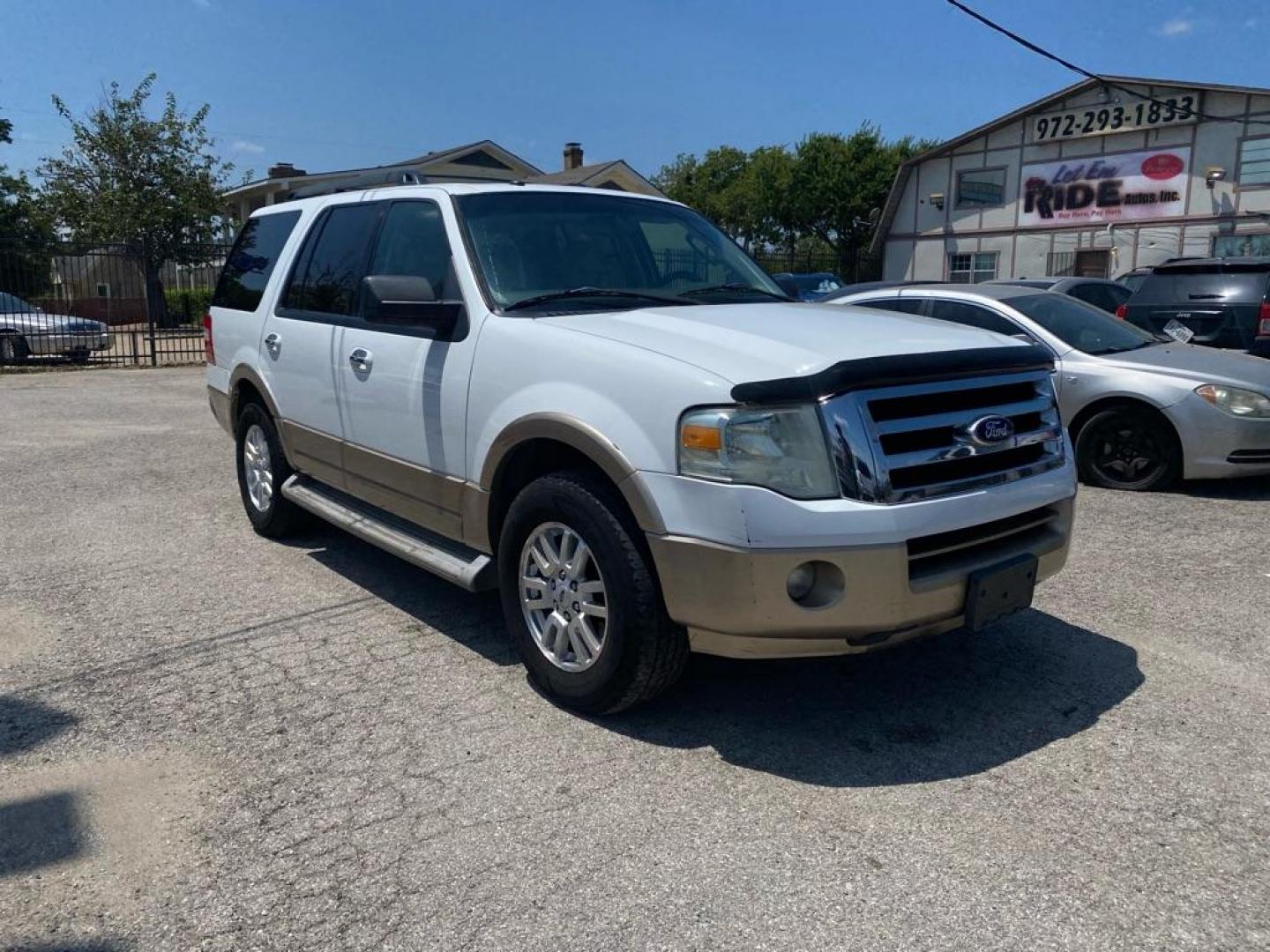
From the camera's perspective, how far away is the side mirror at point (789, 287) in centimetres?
509

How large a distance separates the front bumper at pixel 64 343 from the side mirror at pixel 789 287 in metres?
16.6

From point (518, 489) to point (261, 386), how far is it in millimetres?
2641

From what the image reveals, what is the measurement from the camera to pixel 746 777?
10.8 ft

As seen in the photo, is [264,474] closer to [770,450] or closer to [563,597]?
[563,597]

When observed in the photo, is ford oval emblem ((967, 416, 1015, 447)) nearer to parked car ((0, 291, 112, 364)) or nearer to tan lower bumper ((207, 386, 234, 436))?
tan lower bumper ((207, 386, 234, 436))

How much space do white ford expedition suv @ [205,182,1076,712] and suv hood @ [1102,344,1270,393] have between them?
12.9 feet

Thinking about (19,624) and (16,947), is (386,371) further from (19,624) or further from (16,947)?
(16,947)

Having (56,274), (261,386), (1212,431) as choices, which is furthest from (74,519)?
(56,274)

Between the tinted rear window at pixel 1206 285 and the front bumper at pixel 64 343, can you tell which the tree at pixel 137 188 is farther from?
the tinted rear window at pixel 1206 285

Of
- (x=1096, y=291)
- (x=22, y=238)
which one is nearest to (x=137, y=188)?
(x=22, y=238)

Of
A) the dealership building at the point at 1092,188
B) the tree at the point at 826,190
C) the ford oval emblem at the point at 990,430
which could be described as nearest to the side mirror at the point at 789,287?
the ford oval emblem at the point at 990,430

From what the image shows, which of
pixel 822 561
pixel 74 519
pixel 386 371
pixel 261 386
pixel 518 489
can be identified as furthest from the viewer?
pixel 74 519

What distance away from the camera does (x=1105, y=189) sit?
96.4ft

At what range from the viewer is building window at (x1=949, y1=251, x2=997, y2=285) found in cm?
3256
